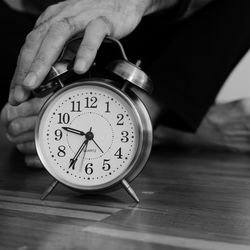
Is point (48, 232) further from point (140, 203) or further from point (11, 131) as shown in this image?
point (11, 131)

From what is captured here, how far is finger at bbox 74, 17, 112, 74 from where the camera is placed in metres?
0.98

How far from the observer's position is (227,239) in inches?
31.0

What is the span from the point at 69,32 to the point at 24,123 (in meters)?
0.45

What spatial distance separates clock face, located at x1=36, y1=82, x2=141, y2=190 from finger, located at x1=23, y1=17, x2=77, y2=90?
0.06 m

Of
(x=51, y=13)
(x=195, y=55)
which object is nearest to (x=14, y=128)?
(x=51, y=13)

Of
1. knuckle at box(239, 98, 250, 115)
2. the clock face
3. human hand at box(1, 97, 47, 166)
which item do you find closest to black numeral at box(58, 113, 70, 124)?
the clock face

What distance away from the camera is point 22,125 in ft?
4.85

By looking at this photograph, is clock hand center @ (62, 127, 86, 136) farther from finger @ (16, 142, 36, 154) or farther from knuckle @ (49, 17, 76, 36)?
finger @ (16, 142, 36, 154)

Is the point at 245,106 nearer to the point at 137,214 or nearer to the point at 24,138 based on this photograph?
the point at 24,138

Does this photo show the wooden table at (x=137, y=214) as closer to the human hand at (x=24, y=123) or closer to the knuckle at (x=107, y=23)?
the human hand at (x=24, y=123)

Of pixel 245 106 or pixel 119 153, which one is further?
pixel 245 106

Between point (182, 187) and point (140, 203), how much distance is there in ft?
0.70

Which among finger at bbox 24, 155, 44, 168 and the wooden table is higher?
the wooden table

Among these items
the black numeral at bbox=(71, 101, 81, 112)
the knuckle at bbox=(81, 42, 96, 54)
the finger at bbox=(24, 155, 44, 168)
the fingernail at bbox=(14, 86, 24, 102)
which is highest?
the knuckle at bbox=(81, 42, 96, 54)
